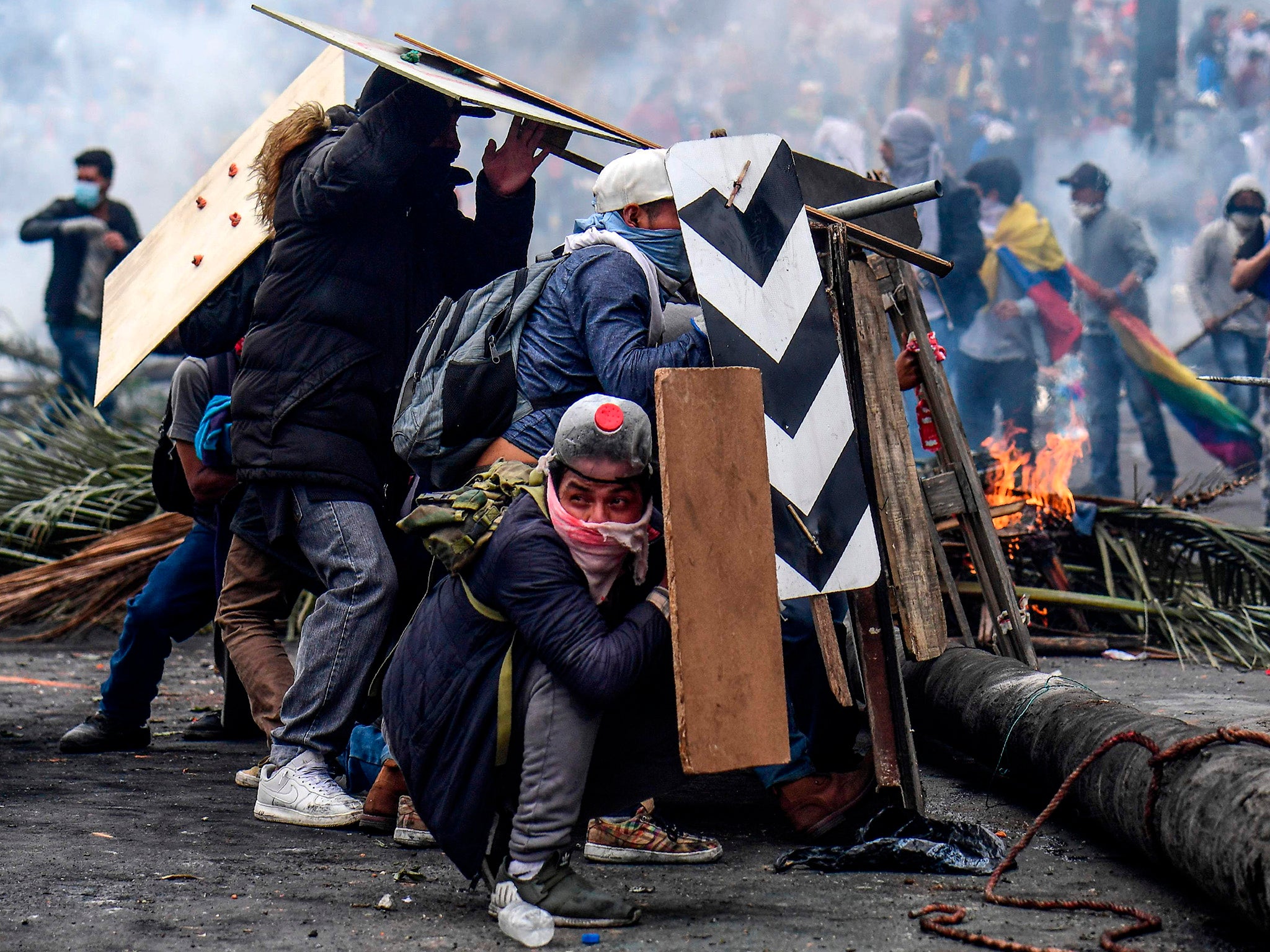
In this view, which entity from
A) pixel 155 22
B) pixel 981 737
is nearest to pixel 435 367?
pixel 981 737

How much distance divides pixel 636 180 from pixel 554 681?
1222mm

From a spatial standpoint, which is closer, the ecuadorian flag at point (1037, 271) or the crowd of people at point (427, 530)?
the crowd of people at point (427, 530)

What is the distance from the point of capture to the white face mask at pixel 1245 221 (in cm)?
1069

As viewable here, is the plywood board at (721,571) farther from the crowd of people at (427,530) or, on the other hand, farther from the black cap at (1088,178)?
the black cap at (1088,178)

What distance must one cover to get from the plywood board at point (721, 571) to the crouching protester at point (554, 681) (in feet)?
0.44

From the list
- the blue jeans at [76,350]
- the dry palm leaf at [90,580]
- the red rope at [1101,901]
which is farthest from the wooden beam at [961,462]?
the blue jeans at [76,350]

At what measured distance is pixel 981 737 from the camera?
3764mm

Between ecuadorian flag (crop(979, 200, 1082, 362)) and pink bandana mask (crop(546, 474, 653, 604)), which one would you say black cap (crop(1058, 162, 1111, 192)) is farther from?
pink bandana mask (crop(546, 474, 653, 604))

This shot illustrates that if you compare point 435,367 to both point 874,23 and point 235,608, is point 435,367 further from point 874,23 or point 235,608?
point 874,23

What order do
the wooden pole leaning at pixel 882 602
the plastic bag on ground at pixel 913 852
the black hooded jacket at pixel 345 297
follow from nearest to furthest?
the plastic bag on ground at pixel 913 852 → the wooden pole leaning at pixel 882 602 → the black hooded jacket at pixel 345 297

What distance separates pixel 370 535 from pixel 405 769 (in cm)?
105

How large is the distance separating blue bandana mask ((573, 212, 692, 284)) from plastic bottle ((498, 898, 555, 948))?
1.45m

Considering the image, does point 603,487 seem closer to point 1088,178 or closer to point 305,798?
point 305,798

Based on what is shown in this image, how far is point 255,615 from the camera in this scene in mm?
4172
